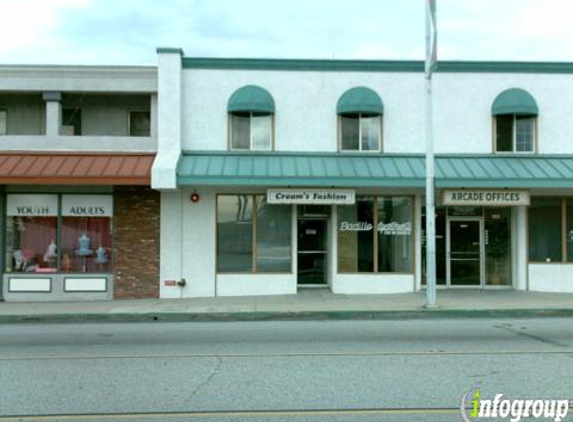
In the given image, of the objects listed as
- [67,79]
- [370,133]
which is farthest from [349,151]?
[67,79]

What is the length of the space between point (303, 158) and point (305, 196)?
3.88 ft

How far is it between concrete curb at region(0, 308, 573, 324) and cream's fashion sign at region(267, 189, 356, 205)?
11.9ft

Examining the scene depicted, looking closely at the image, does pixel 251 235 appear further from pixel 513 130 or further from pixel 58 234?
pixel 513 130

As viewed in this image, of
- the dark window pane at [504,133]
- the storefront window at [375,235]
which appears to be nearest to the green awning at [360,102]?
the storefront window at [375,235]

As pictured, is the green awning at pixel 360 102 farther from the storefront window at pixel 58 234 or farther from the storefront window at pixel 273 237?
the storefront window at pixel 58 234

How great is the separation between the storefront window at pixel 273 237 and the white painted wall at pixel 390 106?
Answer: 172 cm

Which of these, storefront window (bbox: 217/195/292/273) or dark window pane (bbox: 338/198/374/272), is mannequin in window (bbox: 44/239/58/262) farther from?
dark window pane (bbox: 338/198/374/272)

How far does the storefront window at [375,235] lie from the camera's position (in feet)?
56.1

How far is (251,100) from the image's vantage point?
1670 cm

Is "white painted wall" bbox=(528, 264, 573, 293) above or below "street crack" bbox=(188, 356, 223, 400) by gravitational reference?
above

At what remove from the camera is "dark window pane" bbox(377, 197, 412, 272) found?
17141mm

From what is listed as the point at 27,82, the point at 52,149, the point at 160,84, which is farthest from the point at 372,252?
the point at 27,82

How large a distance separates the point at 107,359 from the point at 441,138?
1164cm

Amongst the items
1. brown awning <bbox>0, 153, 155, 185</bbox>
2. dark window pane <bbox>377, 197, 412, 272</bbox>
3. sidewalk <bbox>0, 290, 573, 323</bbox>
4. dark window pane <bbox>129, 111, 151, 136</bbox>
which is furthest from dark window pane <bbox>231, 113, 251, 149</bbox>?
sidewalk <bbox>0, 290, 573, 323</bbox>
